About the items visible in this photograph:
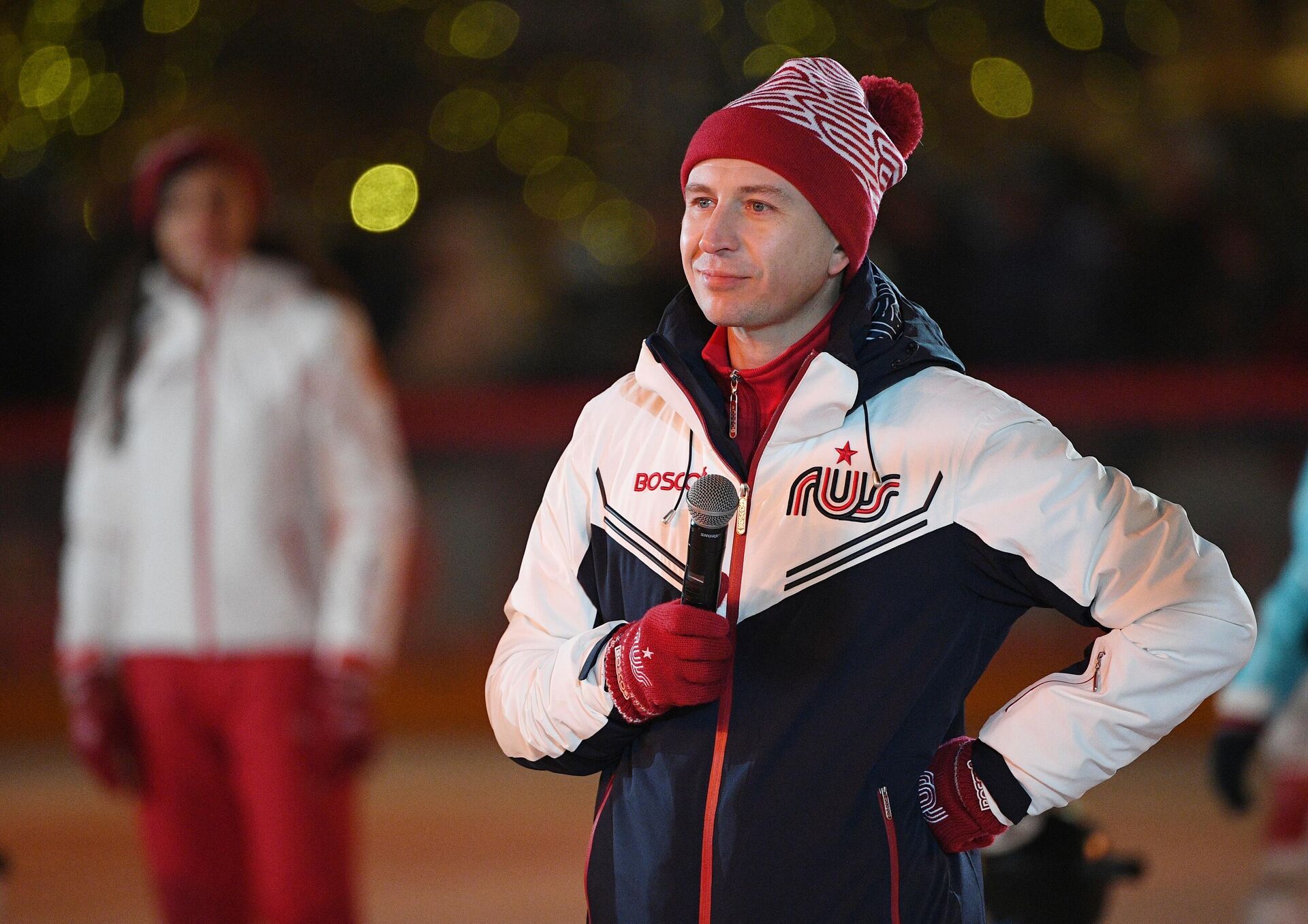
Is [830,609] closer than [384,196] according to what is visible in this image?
Yes

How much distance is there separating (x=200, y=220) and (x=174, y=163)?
0.16 meters

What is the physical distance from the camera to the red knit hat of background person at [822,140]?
2223 millimetres

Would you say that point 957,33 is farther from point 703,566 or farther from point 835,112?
point 703,566

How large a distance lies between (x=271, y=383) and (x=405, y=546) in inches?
22.1

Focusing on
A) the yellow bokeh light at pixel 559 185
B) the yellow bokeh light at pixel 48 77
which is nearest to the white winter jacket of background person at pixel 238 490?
the yellow bokeh light at pixel 559 185

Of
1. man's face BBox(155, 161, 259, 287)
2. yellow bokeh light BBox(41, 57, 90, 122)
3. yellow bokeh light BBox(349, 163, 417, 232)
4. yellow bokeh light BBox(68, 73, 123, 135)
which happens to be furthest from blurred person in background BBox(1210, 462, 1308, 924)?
yellow bokeh light BBox(41, 57, 90, 122)

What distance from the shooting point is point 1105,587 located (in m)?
2.11

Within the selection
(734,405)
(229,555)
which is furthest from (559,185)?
(734,405)

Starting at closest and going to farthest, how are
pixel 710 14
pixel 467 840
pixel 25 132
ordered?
pixel 467 840 < pixel 710 14 < pixel 25 132

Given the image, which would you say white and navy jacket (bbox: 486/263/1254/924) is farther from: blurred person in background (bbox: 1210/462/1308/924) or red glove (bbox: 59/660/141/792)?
red glove (bbox: 59/660/141/792)

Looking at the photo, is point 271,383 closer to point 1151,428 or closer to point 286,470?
point 286,470

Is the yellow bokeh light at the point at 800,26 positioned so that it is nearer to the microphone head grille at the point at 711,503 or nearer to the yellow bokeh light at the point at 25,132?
the yellow bokeh light at the point at 25,132

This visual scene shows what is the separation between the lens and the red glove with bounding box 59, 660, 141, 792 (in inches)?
157

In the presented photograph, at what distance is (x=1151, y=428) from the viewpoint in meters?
6.67
